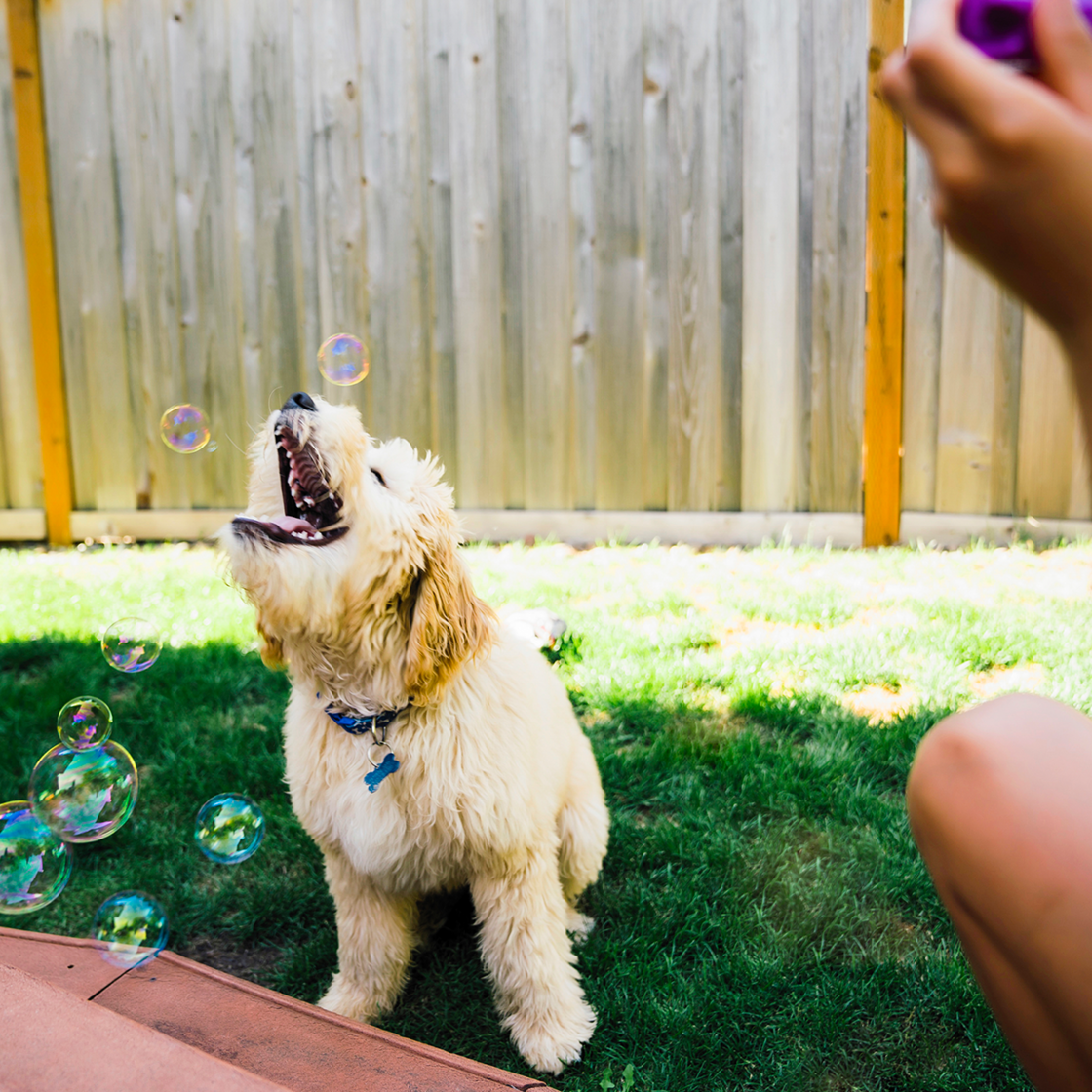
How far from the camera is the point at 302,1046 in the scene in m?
1.84

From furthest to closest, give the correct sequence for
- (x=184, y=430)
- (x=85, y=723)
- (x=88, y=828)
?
(x=184, y=430) → (x=85, y=723) → (x=88, y=828)

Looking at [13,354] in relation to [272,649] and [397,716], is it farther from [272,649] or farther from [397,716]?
[397,716]

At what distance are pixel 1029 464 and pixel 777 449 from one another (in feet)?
4.52

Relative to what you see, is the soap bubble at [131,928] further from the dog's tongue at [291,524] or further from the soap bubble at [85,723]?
the dog's tongue at [291,524]

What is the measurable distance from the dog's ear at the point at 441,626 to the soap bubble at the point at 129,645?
1291mm

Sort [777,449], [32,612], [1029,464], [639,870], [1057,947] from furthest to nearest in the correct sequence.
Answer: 1. [777,449]
2. [1029,464]
3. [32,612]
4. [639,870]
5. [1057,947]

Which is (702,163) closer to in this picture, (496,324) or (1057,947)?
(496,324)

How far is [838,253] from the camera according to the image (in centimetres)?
521

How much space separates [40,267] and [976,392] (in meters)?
5.83

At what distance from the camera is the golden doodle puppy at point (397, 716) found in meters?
2.00

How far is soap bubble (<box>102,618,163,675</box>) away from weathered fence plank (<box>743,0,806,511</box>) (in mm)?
3644

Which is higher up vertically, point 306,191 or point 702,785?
point 306,191

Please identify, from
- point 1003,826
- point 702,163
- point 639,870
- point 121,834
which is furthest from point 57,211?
point 1003,826

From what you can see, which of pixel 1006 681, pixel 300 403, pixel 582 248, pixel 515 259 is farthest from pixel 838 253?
pixel 300 403
